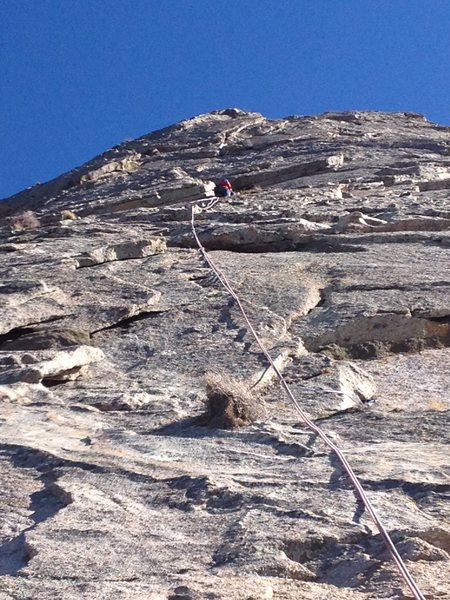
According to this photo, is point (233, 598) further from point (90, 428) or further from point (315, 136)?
point (315, 136)

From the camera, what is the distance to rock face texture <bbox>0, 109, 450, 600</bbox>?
20.2ft

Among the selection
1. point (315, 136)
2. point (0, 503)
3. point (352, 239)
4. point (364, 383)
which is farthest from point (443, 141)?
point (0, 503)

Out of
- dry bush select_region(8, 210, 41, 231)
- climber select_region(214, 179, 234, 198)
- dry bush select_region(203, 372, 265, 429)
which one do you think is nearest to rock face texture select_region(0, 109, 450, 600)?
dry bush select_region(203, 372, 265, 429)

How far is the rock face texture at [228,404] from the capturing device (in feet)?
20.2

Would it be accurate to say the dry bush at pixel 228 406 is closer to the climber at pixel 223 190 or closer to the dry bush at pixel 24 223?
the dry bush at pixel 24 223

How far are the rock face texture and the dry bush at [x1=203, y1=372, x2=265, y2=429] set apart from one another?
0.04 metres

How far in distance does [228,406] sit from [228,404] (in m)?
0.04

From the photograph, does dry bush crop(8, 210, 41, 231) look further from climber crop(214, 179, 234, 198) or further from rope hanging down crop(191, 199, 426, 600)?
rope hanging down crop(191, 199, 426, 600)

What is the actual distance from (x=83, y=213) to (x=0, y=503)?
16.7m

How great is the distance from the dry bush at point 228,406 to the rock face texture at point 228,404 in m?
0.04

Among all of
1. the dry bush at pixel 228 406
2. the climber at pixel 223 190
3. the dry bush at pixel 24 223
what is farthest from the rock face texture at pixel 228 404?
the climber at pixel 223 190

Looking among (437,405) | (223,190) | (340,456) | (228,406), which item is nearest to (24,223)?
(223,190)

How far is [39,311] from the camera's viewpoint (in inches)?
487

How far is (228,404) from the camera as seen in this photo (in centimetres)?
861
